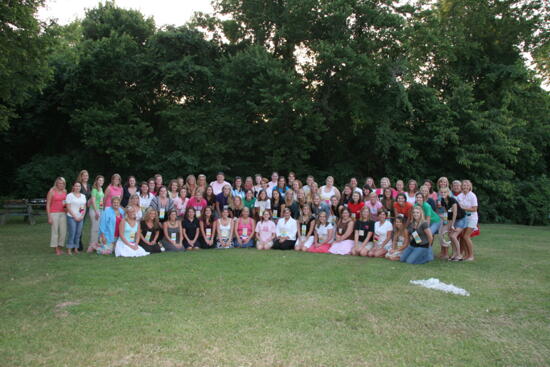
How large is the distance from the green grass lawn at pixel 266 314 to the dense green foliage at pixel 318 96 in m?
11.6

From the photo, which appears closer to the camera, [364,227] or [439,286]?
[439,286]

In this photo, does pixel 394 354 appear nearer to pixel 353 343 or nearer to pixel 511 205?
pixel 353 343

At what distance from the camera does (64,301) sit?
5.12 metres

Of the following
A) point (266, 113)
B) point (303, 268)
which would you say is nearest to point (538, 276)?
point (303, 268)

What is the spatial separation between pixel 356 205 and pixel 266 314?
Result: 18.3 feet

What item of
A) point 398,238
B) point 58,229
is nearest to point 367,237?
point 398,238

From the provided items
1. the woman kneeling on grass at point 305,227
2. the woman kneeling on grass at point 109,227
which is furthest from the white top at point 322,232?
the woman kneeling on grass at point 109,227

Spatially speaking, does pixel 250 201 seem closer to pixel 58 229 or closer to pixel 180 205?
pixel 180 205

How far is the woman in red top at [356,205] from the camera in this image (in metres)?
9.71

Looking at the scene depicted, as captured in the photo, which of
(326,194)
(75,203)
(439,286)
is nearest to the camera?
(439,286)

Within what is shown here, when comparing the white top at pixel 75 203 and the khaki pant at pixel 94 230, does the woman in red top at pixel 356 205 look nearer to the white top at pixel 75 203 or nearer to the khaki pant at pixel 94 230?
the khaki pant at pixel 94 230

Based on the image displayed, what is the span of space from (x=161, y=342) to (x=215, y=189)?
6991 mm

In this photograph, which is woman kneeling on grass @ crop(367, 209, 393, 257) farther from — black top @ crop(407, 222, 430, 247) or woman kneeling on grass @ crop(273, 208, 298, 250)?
woman kneeling on grass @ crop(273, 208, 298, 250)

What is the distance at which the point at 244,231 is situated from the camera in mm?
10055
